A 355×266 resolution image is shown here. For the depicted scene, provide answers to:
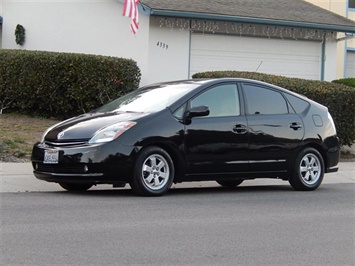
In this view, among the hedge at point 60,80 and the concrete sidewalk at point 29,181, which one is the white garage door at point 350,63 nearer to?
the hedge at point 60,80

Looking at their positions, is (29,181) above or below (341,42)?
below

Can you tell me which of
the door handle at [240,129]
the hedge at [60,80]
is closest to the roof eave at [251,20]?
the hedge at [60,80]

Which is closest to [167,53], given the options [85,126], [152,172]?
[85,126]

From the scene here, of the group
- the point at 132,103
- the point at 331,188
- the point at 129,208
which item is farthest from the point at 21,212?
the point at 331,188

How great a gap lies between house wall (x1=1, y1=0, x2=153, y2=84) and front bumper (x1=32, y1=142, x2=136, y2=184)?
9.80 metres

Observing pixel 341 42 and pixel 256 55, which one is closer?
pixel 256 55

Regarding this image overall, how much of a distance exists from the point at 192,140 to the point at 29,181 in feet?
8.87

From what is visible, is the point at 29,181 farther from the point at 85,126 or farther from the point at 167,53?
the point at 167,53

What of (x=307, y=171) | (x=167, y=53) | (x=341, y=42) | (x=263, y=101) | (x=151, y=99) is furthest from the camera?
(x=341, y=42)

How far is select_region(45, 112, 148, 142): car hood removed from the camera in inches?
366

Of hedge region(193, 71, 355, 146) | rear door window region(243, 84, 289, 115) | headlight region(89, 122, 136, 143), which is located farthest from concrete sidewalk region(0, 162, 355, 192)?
hedge region(193, 71, 355, 146)

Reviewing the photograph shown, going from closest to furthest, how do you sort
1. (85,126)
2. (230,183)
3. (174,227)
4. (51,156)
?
(174,227), (51,156), (85,126), (230,183)

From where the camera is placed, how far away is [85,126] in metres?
9.43

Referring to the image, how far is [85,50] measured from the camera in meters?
19.3
